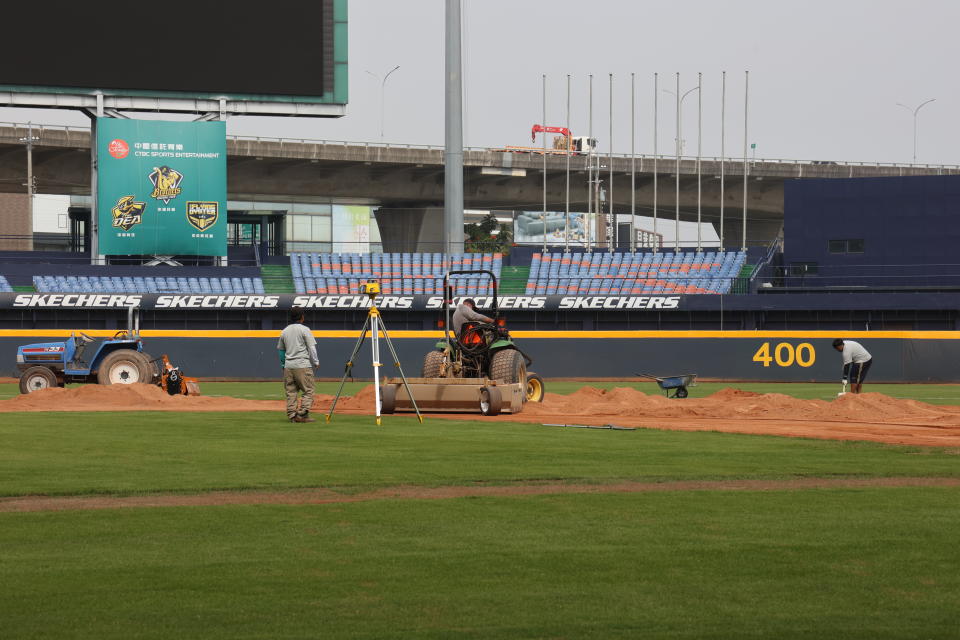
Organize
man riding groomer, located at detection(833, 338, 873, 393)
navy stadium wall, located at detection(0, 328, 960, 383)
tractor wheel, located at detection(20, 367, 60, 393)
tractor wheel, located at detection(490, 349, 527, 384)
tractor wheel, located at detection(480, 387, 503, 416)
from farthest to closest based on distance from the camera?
navy stadium wall, located at detection(0, 328, 960, 383), tractor wheel, located at detection(20, 367, 60, 393), man riding groomer, located at detection(833, 338, 873, 393), tractor wheel, located at detection(490, 349, 527, 384), tractor wheel, located at detection(480, 387, 503, 416)

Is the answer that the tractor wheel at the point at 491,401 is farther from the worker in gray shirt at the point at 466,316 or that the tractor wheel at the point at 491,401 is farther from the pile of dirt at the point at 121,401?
the pile of dirt at the point at 121,401

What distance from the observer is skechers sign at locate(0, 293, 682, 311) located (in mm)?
45188

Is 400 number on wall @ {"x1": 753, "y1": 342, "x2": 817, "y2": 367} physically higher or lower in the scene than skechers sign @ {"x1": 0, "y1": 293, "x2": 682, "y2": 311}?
lower

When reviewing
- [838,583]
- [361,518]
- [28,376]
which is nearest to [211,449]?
[361,518]

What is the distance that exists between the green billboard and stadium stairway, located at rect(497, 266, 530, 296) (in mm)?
12017

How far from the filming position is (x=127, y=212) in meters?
49.7

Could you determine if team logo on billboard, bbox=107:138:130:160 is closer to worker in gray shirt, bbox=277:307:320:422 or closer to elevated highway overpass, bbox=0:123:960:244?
elevated highway overpass, bbox=0:123:960:244

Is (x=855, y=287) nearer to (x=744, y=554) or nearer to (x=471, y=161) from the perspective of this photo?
(x=471, y=161)

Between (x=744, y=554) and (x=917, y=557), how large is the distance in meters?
1.13

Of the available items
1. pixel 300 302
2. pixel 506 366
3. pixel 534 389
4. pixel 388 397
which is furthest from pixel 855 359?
pixel 300 302

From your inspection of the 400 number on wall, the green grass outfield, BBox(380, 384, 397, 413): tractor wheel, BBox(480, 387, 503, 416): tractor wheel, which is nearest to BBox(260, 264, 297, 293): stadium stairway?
the 400 number on wall

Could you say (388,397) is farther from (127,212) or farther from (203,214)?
(127,212)

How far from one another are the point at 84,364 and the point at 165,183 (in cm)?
2022

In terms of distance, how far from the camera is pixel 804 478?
494 inches
